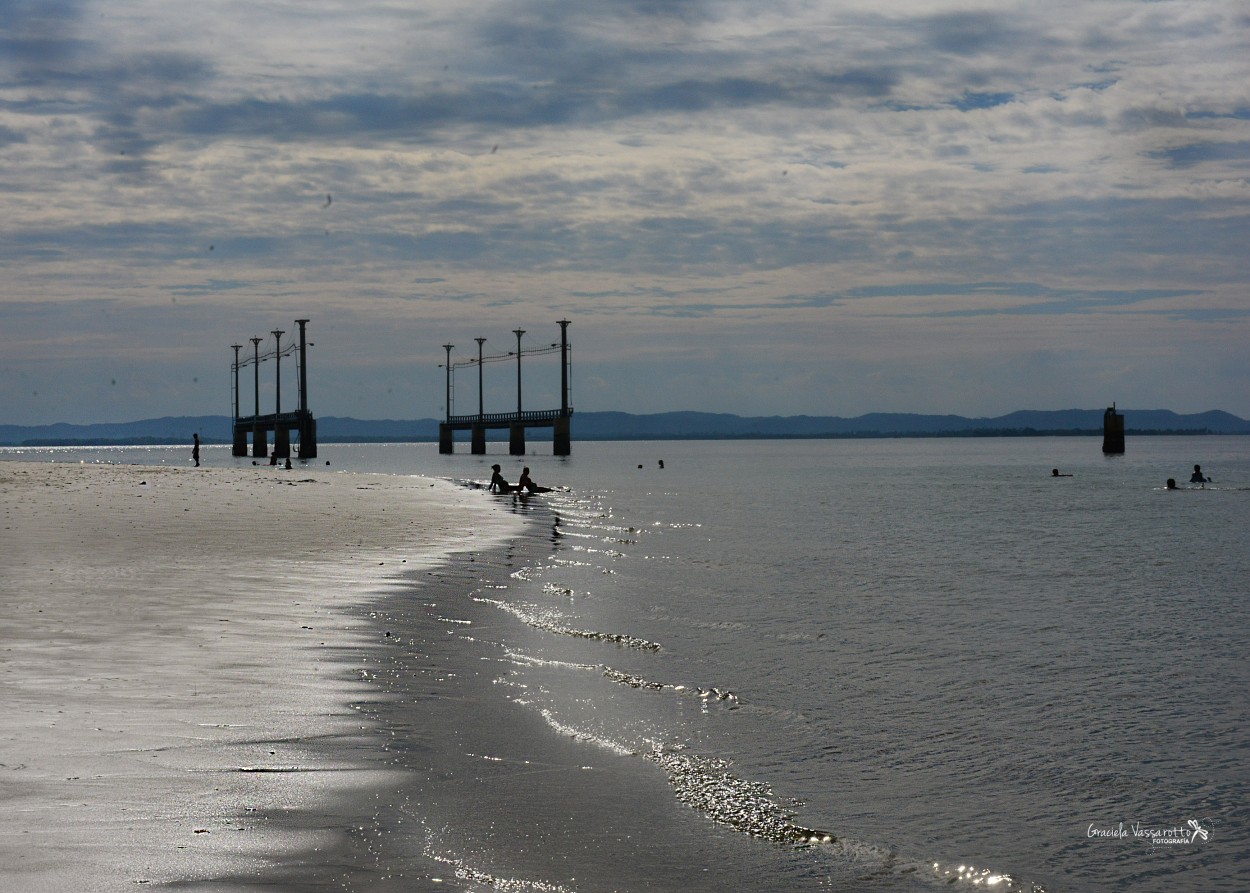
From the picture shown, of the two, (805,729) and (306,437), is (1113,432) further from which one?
(805,729)

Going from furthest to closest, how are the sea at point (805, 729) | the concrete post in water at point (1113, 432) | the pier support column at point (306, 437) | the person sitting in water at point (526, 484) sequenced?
the concrete post in water at point (1113, 432), the pier support column at point (306, 437), the person sitting in water at point (526, 484), the sea at point (805, 729)

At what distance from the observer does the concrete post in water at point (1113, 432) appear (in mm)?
139000

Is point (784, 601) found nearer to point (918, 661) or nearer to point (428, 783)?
point (918, 661)

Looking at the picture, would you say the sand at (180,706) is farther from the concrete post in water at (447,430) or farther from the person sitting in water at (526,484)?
the concrete post in water at (447,430)

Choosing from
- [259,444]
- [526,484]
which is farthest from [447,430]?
[526,484]

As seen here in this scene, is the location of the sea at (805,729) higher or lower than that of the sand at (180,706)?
lower

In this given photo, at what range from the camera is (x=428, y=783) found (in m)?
8.41

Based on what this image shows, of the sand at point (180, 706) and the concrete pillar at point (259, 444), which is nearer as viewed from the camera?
the sand at point (180, 706)

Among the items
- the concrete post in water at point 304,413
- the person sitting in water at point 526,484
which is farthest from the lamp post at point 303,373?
the person sitting in water at point 526,484

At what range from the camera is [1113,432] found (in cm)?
14075

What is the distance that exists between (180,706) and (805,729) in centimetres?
560

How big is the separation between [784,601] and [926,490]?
54933 mm

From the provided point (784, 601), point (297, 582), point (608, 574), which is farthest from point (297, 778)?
point (608, 574)

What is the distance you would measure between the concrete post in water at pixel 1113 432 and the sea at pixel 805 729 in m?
121
